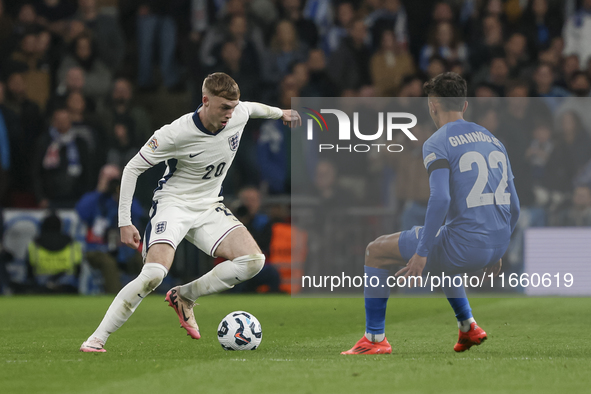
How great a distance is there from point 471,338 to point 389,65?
9.14 metres

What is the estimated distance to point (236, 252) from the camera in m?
7.10

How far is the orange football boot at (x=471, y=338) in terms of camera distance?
644cm

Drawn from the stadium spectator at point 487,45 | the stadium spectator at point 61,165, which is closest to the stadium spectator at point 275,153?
the stadium spectator at point 61,165

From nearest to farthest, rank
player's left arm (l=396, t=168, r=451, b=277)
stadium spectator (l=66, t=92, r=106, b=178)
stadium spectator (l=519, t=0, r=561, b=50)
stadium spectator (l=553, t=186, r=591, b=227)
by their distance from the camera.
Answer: player's left arm (l=396, t=168, r=451, b=277) < stadium spectator (l=553, t=186, r=591, b=227) < stadium spectator (l=66, t=92, r=106, b=178) < stadium spectator (l=519, t=0, r=561, b=50)

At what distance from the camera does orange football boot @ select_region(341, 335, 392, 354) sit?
21.1 feet

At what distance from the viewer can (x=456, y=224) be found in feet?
21.6

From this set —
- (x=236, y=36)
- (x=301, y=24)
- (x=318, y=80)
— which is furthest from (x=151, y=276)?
(x=301, y=24)

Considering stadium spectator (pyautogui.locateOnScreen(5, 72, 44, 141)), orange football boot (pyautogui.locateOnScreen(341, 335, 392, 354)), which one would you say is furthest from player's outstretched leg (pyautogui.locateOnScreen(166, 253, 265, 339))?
stadium spectator (pyautogui.locateOnScreen(5, 72, 44, 141))

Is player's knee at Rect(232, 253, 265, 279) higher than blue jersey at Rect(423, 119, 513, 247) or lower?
lower

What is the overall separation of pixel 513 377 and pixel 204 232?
3000 millimetres

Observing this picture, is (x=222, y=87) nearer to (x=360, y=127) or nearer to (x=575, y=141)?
(x=360, y=127)

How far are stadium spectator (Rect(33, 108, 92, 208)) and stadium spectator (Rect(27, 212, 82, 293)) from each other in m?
0.47

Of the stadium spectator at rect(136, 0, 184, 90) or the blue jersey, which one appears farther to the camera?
the stadium spectator at rect(136, 0, 184, 90)

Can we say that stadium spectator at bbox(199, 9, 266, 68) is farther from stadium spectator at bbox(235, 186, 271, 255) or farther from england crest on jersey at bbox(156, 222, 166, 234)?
england crest on jersey at bbox(156, 222, 166, 234)
